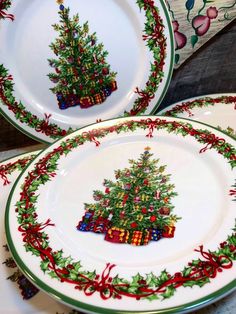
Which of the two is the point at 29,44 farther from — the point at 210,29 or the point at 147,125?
the point at 210,29

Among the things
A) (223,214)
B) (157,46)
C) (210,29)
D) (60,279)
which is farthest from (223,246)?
(210,29)

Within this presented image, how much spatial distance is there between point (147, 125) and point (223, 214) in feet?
0.84

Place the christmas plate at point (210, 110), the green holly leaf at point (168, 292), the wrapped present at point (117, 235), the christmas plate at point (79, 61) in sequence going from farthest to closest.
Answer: the christmas plate at point (210, 110) < the christmas plate at point (79, 61) < the wrapped present at point (117, 235) < the green holly leaf at point (168, 292)

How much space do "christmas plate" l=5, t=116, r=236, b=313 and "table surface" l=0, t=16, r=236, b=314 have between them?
287mm

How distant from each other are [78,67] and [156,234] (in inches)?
17.2

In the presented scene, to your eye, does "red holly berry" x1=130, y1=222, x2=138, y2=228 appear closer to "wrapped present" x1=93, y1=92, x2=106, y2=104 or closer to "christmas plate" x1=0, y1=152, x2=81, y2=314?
"christmas plate" x1=0, y1=152, x2=81, y2=314

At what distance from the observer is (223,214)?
1.75 ft

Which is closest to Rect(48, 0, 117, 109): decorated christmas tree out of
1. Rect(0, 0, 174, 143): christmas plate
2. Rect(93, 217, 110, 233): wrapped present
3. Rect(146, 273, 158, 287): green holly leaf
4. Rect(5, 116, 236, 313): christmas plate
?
Rect(0, 0, 174, 143): christmas plate

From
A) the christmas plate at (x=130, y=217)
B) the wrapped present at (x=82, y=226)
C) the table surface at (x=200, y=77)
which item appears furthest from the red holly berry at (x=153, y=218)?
the table surface at (x=200, y=77)

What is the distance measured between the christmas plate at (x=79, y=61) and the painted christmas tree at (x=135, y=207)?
0.22 metres

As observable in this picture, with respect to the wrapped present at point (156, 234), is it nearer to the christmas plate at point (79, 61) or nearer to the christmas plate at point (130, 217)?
the christmas plate at point (130, 217)

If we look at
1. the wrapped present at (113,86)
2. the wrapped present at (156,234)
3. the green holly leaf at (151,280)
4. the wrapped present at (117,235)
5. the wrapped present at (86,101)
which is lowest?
the green holly leaf at (151,280)

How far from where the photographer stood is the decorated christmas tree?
2.52 feet

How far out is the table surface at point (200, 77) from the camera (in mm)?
933
